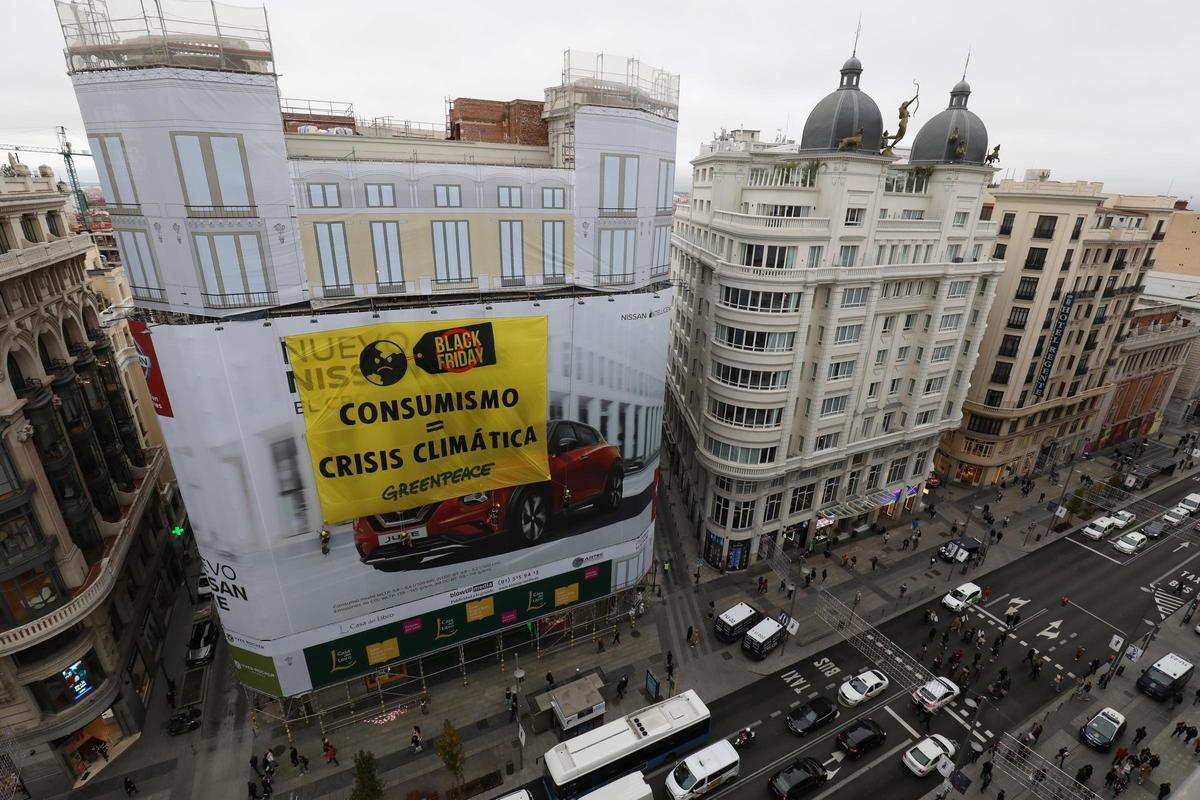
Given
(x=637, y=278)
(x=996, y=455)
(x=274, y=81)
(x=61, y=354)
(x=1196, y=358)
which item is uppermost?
(x=274, y=81)

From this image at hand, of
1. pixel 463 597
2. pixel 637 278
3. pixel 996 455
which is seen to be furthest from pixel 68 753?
pixel 996 455

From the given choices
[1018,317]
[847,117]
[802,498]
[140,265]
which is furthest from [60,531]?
[1018,317]

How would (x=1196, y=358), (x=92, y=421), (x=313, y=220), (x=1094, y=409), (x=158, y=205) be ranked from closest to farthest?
(x=158, y=205) < (x=313, y=220) < (x=92, y=421) < (x=1094, y=409) < (x=1196, y=358)

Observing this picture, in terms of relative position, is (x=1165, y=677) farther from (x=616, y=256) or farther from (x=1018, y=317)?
(x=616, y=256)

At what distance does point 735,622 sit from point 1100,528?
45.2 metres

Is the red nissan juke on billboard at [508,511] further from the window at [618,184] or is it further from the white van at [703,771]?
the white van at [703,771]

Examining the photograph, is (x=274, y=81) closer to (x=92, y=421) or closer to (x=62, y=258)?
(x=62, y=258)

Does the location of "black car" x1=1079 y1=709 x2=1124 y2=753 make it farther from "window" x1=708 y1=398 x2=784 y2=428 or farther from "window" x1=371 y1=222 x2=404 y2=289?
"window" x1=371 y1=222 x2=404 y2=289

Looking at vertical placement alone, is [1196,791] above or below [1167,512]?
above

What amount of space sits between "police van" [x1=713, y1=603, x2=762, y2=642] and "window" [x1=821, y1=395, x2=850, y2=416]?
18222mm

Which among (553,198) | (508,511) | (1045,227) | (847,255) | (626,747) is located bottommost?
(626,747)

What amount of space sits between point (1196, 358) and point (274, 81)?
411 feet

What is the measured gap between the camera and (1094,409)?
248ft

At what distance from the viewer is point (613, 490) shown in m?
40.6
